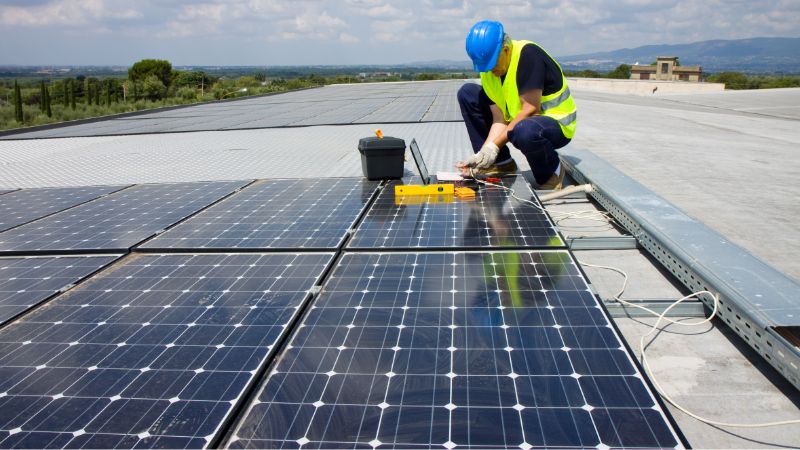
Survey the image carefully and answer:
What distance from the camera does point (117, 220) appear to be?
4461 mm

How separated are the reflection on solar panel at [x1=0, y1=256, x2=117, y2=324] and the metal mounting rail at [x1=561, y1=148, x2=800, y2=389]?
3.77m

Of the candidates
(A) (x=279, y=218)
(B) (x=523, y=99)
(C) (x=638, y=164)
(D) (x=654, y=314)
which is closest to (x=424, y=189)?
(A) (x=279, y=218)

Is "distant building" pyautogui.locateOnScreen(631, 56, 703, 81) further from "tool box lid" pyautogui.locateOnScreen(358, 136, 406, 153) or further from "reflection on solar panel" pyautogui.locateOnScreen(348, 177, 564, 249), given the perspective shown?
"reflection on solar panel" pyautogui.locateOnScreen(348, 177, 564, 249)

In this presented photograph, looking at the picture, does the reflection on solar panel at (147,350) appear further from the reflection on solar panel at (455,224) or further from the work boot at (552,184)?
the work boot at (552,184)

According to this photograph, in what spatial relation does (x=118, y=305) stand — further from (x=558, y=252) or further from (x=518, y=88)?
(x=518, y=88)

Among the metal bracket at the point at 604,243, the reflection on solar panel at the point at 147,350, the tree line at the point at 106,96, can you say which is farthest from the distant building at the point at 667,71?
the reflection on solar panel at the point at 147,350

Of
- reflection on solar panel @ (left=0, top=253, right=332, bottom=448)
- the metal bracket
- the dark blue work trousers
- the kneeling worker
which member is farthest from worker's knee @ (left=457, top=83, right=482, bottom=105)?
reflection on solar panel @ (left=0, top=253, right=332, bottom=448)

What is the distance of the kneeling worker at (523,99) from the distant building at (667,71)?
47962mm

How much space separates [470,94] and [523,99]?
1085 millimetres

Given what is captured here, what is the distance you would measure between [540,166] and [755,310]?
328 cm

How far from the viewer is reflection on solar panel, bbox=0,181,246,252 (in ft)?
12.8

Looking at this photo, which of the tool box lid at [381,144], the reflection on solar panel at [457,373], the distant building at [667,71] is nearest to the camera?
the reflection on solar panel at [457,373]

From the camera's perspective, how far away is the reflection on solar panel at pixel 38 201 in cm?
478

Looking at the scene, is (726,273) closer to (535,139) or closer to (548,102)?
(535,139)
